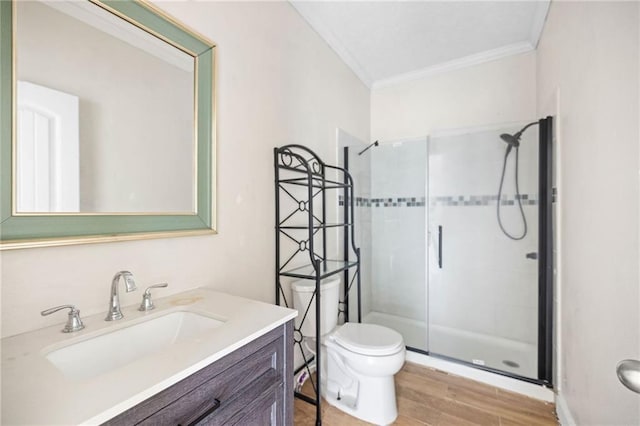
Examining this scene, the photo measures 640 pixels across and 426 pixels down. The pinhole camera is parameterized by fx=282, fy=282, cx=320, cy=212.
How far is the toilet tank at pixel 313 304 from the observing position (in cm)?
170

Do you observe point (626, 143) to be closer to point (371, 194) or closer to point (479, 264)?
point (479, 264)

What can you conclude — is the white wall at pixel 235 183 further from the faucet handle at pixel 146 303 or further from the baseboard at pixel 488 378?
the baseboard at pixel 488 378

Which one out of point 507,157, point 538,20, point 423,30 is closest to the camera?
point 538,20

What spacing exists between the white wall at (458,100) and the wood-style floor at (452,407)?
2088 millimetres

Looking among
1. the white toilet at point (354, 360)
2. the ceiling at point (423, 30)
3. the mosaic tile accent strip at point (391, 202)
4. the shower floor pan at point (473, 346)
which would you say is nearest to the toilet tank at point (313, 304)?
the white toilet at point (354, 360)

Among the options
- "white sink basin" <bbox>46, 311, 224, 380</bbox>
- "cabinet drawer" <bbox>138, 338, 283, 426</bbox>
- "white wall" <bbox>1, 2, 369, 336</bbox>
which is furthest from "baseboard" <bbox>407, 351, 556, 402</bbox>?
"white sink basin" <bbox>46, 311, 224, 380</bbox>

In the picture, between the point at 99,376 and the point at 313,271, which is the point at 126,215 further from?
the point at 313,271

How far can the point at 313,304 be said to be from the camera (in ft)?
5.62

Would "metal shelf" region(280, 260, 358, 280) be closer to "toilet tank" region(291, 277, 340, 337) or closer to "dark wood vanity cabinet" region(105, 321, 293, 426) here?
"toilet tank" region(291, 277, 340, 337)

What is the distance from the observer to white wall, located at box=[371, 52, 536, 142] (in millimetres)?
2359

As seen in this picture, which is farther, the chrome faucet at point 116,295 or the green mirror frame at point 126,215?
the chrome faucet at point 116,295

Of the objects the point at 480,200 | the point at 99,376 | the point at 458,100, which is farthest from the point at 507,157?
the point at 99,376

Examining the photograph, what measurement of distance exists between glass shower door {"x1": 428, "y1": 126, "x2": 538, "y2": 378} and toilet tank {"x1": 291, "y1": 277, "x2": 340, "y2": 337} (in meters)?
0.98

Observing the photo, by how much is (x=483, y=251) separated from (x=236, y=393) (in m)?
2.25
